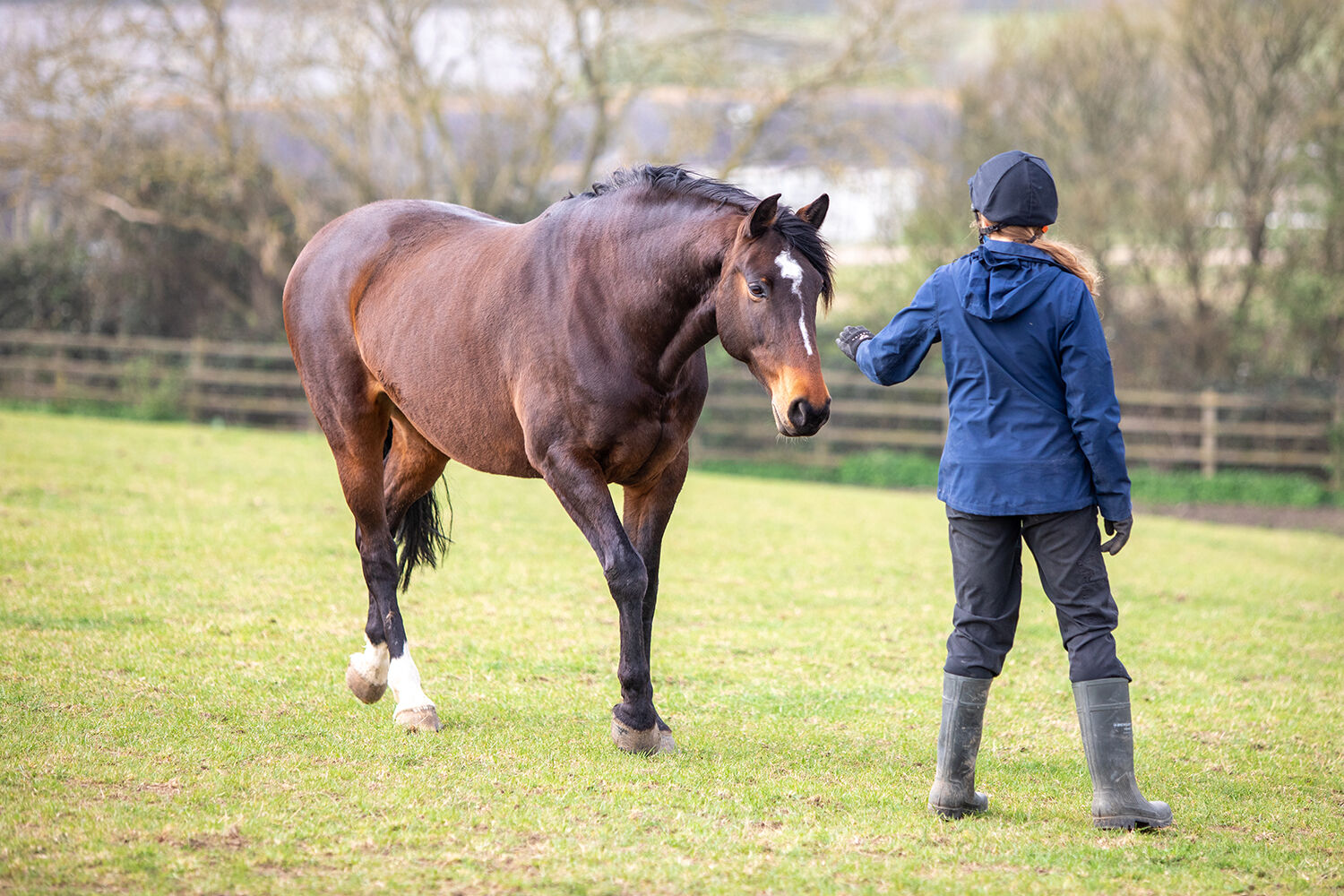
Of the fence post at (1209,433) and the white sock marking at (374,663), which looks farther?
the fence post at (1209,433)

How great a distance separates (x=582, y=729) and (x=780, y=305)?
6.41ft

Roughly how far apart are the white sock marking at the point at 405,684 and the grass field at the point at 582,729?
0.15 metres

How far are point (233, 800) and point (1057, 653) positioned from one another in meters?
4.59

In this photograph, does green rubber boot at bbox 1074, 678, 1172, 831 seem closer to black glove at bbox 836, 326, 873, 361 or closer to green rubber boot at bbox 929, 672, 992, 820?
green rubber boot at bbox 929, 672, 992, 820

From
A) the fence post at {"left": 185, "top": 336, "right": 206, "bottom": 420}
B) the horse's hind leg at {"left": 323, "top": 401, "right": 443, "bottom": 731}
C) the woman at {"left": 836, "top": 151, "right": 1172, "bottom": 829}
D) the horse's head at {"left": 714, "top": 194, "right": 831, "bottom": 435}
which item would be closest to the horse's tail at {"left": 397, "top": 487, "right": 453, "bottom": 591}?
the horse's hind leg at {"left": 323, "top": 401, "right": 443, "bottom": 731}

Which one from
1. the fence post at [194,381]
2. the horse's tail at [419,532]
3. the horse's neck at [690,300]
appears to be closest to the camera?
the horse's neck at [690,300]

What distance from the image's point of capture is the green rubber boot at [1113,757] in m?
3.53

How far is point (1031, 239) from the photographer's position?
3.64 m

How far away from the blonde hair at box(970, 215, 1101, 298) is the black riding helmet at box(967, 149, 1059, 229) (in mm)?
24

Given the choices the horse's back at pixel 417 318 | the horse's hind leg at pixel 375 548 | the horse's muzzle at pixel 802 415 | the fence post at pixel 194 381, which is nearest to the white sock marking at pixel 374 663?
the horse's hind leg at pixel 375 548

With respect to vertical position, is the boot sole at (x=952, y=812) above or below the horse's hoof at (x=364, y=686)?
above

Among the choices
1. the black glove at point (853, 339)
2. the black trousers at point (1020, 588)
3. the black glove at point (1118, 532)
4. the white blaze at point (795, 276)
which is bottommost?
the black trousers at point (1020, 588)

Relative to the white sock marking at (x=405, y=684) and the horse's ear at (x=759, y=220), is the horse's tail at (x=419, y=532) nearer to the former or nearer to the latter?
the white sock marking at (x=405, y=684)

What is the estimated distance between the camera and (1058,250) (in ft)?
11.9
